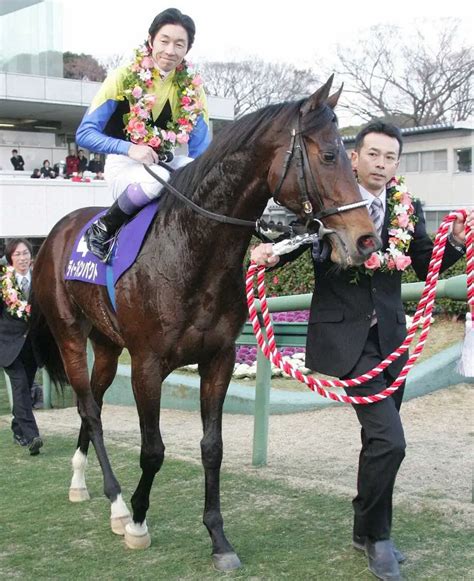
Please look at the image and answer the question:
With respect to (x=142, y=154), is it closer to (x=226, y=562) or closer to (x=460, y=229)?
(x=460, y=229)

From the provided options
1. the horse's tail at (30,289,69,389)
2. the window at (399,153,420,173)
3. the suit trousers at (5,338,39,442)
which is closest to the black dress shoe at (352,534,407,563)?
the horse's tail at (30,289,69,389)

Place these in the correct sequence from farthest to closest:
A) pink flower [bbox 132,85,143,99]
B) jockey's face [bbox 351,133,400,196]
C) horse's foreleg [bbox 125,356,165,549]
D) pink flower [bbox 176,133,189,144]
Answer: pink flower [bbox 176,133,189,144]
pink flower [bbox 132,85,143,99]
horse's foreleg [bbox 125,356,165,549]
jockey's face [bbox 351,133,400,196]

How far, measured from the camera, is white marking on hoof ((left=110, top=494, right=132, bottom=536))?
4.44m

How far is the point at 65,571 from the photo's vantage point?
3.85 metres

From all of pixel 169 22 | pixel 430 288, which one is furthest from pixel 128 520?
pixel 169 22

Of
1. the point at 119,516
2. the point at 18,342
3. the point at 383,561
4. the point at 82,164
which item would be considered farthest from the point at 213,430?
the point at 82,164

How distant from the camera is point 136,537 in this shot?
4.12m

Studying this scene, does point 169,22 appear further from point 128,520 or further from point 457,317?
point 457,317

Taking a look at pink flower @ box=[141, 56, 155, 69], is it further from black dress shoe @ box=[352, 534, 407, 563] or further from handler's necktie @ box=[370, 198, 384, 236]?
black dress shoe @ box=[352, 534, 407, 563]

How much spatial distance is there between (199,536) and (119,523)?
1.62 feet

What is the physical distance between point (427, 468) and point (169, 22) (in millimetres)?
3342

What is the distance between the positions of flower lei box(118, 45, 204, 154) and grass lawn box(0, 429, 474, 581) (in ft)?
6.90

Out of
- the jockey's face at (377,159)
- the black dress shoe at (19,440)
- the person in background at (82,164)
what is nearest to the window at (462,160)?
the person in background at (82,164)

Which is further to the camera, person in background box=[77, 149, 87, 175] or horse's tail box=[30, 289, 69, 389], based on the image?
person in background box=[77, 149, 87, 175]
